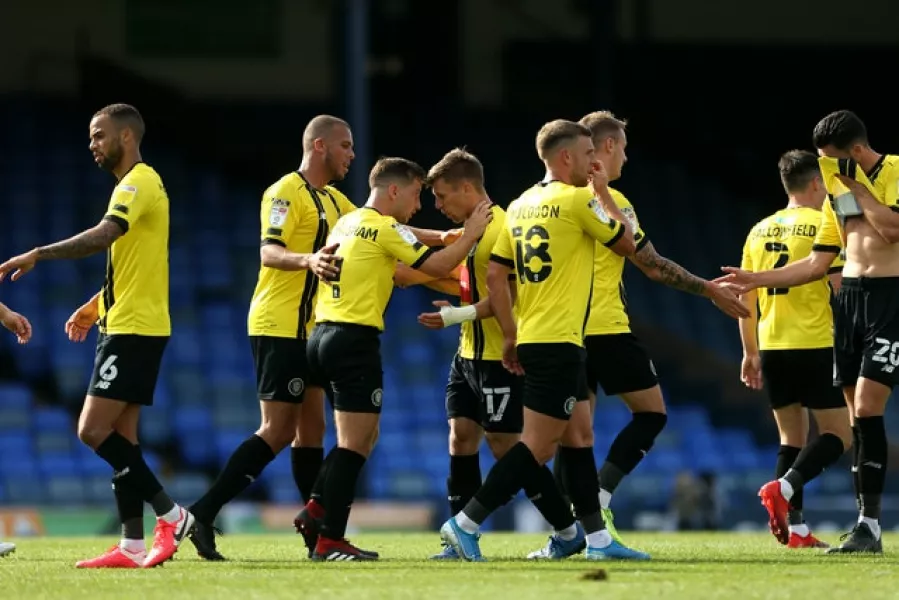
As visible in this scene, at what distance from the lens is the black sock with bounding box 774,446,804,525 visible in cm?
1101

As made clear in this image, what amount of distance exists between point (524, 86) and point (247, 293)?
5.87 meters

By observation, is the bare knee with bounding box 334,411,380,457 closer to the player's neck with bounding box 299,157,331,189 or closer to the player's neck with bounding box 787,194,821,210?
the player's neck with bounding box 299,157,331,189

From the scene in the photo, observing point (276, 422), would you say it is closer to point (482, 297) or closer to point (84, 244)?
point (482, 297)

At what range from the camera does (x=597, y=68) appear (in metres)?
24.2

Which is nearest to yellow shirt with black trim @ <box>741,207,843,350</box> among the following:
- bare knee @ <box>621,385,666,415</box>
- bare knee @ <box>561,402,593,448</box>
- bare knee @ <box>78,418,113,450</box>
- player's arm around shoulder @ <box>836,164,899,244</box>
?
player's arm around shoulder @ <box>836,164,899,244</box>

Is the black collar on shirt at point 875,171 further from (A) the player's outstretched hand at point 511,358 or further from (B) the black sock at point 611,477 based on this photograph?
(A) the player's outstretched hand at point 511,358

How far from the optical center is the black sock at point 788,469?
11.0 m

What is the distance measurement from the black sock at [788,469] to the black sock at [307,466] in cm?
290

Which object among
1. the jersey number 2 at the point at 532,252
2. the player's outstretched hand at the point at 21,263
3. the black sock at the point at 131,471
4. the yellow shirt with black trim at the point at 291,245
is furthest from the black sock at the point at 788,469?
the player's outstretched hand at the point at 21,263

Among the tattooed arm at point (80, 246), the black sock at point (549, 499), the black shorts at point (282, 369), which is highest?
the tattooed arm at point (80, 246)

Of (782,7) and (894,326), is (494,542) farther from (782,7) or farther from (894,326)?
(782,7)

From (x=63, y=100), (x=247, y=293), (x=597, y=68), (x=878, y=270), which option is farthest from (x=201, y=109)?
(x=878, y=270)

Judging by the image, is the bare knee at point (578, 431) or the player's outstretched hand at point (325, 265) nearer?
the player's outstretched hand at point (325, 265)

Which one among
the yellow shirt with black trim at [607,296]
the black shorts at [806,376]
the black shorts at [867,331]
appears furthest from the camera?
the black shorts at [806,376]
